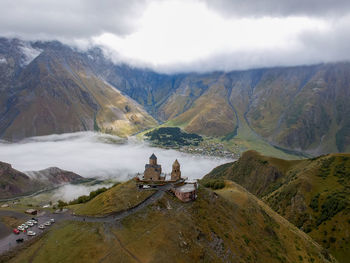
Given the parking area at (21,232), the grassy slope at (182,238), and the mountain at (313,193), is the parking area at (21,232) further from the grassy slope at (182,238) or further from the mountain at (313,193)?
the mountain at (313,193)

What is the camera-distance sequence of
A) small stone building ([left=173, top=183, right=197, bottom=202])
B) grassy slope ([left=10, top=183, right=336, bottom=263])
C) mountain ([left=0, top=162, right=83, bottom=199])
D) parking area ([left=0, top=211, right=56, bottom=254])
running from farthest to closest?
mountain ([left=0, top=162, right=83, bottom=199]) < small stone building ([left=173, top=183, right=197, bottom=202]) < parking area ([left=0, top=211, right=56, bottom=254]) < grassy slope ([left=10, top=183, right=336, bottom=263])

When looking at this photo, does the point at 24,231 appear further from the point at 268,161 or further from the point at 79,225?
the point at 268,161

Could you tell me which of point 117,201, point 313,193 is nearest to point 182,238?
point 117,201

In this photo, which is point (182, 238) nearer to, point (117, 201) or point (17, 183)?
point (117, 201)

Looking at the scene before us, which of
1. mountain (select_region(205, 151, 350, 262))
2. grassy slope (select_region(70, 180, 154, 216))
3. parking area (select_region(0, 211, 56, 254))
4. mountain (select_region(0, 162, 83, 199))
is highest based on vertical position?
grassy slope (select_region(70, 180, 154, 216))

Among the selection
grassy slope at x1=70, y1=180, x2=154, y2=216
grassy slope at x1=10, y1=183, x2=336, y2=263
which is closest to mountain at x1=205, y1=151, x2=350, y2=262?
grassy slope at x1=10, y1=183, x2=336, y2=263

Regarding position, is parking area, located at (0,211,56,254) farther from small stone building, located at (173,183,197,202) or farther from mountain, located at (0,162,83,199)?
mountain, located at (0,162,83,199)
